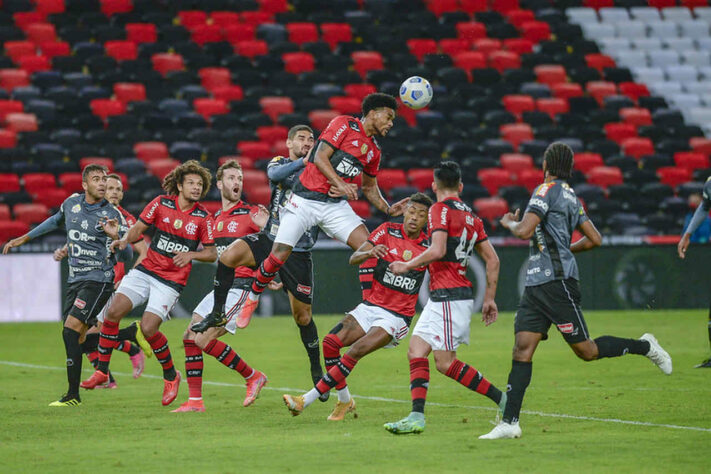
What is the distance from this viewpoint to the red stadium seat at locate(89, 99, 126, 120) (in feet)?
84.7

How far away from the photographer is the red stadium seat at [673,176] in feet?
88.9

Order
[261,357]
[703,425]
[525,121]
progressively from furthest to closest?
[525,121] → [261,357] → [703,425]

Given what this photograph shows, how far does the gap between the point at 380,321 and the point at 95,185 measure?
356 cm

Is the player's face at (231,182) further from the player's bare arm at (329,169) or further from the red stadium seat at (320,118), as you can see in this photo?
the red stadium seat at (320,118)

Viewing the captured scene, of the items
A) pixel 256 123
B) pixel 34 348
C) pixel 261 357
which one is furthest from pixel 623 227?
pixel 34 348

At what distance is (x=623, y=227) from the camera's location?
24359mm

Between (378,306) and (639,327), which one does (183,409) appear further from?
(639,327)

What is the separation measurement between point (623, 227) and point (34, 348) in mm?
13669

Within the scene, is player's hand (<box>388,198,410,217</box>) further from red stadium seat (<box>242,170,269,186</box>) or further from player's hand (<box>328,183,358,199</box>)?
red stadium seat (<box>242,170,269,186</box>)

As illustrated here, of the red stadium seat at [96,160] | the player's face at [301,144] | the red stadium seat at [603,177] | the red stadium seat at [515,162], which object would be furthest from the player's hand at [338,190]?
the red stadium seat at [603,177]

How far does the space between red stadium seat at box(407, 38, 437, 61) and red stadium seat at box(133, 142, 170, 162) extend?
8463mm

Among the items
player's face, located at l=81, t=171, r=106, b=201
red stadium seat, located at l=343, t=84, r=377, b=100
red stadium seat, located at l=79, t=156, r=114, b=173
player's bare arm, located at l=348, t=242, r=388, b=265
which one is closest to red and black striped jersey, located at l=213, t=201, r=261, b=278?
player's face, located at l=81, t=171, r=106, b=201

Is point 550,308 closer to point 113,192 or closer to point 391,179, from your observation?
point 113,192

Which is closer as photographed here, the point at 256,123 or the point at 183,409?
the point at 183,409
